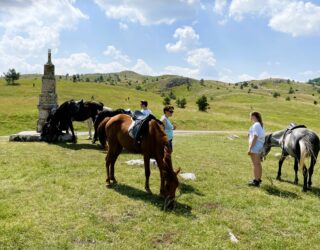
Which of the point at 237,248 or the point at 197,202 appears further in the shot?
the point at 197,202

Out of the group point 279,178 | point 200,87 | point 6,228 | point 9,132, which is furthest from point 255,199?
point 200,87

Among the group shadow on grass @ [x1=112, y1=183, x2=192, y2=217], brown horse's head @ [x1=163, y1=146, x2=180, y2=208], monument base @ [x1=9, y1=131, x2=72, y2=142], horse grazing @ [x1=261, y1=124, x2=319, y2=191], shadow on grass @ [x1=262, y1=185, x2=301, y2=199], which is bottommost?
shadow on grass @ [x1=262, y1=185, x2=301, y2=199]

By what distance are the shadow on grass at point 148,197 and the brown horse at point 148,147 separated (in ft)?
0.80

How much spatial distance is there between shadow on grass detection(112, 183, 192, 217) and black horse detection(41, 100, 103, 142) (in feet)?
36.1

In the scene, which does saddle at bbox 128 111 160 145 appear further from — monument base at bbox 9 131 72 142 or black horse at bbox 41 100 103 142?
monument base at bbox 9 131 72 142

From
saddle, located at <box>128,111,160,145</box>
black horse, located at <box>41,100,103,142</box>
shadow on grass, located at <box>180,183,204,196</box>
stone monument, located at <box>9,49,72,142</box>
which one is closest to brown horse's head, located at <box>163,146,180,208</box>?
saddle, located at <box>128,111,160,145</box>

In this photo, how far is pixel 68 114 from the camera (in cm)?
2222

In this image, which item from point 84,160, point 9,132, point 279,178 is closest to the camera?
point 279,178

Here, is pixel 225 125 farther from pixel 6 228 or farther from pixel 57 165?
pixel 6 228

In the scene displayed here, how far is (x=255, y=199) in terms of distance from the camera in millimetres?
11219

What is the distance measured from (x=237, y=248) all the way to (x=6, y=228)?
5528 millimetres

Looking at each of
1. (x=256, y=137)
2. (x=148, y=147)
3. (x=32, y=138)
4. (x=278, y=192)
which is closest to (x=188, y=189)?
(x=148, y=147)

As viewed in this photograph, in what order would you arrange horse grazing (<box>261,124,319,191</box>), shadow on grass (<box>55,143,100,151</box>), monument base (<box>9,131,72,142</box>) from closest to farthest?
horse grazing (<box>261,124,319,191</box>), shadow on grass (<box>55,143,100,151</box>), monument base (<box>9,131,72,142</box>)

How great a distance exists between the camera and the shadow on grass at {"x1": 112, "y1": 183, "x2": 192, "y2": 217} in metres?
9.85
